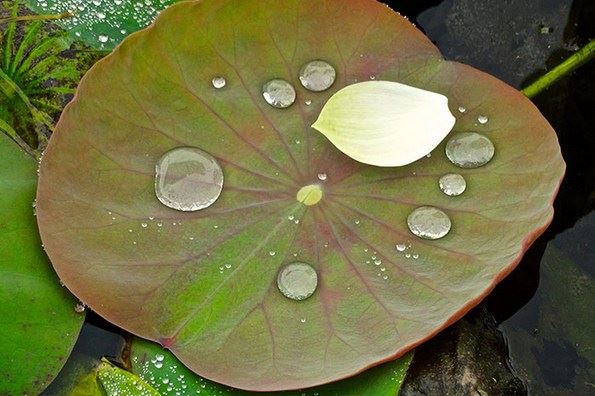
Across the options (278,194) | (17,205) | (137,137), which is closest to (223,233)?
(278,194)

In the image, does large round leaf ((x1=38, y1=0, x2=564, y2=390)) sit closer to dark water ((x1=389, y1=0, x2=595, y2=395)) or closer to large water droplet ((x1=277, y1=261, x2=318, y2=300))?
large water droplet ((x1=277, y1=261, x2=318, y2=300))

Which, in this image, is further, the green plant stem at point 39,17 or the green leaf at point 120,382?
the green plant stem at point 39,17

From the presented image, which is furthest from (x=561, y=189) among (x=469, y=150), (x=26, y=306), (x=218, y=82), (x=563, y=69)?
(x=26, y=306)

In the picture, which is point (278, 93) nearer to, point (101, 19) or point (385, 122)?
point (385, 122)

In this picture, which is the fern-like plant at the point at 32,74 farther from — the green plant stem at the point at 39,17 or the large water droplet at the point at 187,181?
the large water droplet at the point at 187,181

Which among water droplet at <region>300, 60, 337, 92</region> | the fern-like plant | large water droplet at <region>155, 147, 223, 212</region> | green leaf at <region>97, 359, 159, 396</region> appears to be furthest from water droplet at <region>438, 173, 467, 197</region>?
the fern-like plant

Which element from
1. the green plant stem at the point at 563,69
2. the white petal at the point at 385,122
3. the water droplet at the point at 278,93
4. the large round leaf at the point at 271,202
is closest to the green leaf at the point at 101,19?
the large round leaf at the point at 271,202
